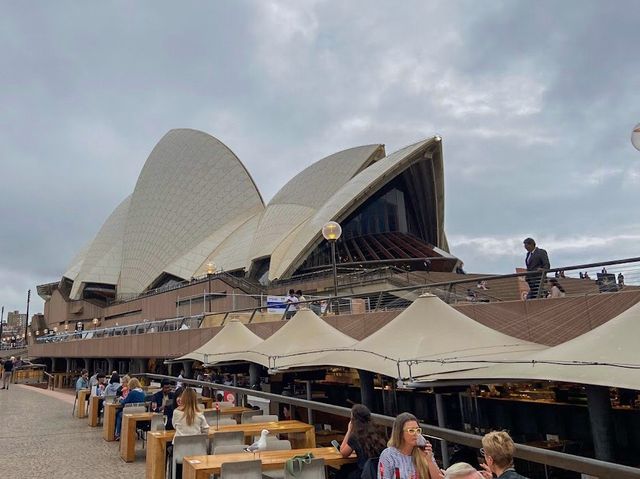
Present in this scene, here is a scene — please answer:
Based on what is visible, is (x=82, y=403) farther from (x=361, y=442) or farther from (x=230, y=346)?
(x=361, y=442)

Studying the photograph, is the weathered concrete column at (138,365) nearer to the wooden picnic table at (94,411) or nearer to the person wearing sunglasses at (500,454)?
the wooden picnic table at (94,411)

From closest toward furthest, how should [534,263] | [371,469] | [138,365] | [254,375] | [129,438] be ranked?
[371,469], [129,438], [534,263], [254,375], [138,365]

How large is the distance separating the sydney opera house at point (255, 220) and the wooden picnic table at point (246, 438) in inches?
870

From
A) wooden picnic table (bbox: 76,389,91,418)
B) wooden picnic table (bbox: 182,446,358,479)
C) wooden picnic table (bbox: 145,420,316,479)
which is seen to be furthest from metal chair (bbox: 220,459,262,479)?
wooden picnic table (bbox: 76,389,91,418)

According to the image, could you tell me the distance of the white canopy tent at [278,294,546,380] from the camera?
5320 mm

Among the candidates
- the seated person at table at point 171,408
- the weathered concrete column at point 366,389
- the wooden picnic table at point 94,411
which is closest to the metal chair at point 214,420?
the seated person at table at point 171,408

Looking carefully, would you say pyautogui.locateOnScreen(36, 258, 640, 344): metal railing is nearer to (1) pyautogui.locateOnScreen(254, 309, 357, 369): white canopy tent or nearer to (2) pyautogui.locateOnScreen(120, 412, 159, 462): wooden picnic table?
(1) pyautogui.locateOnScreen(254, 309, 357, 369): white canopy tent

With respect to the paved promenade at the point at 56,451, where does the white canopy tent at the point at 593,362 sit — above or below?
above

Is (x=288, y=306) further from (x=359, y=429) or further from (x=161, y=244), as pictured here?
(x=161, y=244)

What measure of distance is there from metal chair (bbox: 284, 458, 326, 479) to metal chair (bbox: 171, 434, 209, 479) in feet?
6.25

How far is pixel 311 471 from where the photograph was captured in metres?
3.97

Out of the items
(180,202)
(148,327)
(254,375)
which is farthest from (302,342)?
(180,202)

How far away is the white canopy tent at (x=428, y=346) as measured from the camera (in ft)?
17.5

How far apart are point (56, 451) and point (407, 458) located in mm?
7637
